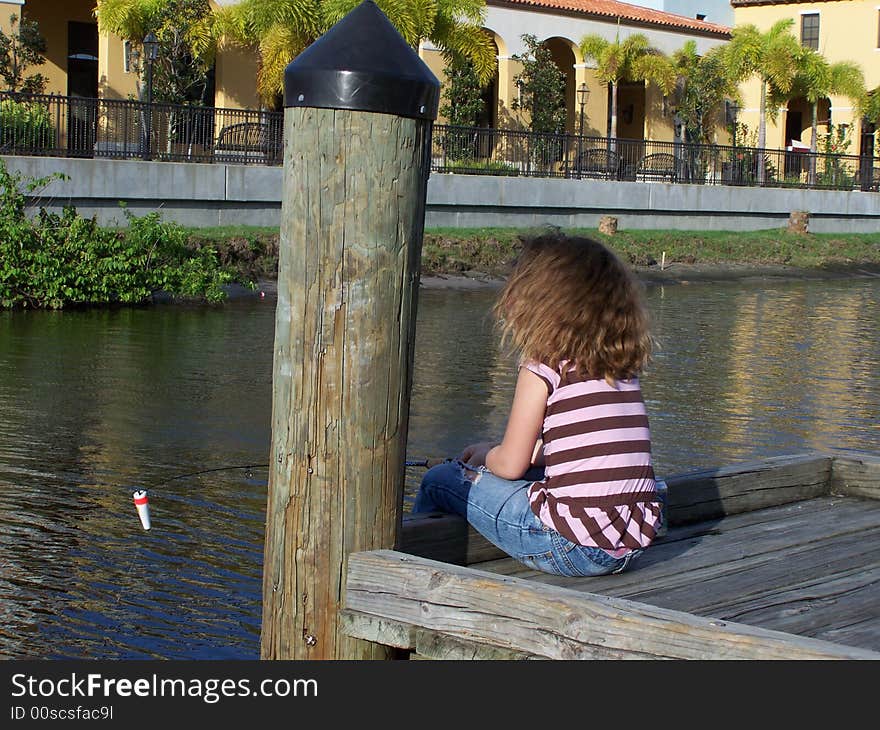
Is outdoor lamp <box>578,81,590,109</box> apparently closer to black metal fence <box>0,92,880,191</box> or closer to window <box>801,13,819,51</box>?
black metal fence <box>0,92,880,191</box>

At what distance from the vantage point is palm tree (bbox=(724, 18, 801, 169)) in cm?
3856

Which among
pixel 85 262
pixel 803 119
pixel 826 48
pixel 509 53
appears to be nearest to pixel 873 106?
pixel 803 119

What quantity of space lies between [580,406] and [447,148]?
23.0 metres

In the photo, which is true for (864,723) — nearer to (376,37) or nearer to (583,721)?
(583,721)

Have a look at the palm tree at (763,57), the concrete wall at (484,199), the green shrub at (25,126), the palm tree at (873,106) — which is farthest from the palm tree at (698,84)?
the green shrub at (25,126)

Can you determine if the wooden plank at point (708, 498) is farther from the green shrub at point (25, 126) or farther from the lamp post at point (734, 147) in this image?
the lamp post at point (734, 147)

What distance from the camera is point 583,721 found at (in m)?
3.33

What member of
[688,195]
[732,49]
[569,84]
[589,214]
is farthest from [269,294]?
[732,49]

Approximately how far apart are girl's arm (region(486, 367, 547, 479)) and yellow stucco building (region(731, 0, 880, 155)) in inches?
1679

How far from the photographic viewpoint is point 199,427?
34.3 ft

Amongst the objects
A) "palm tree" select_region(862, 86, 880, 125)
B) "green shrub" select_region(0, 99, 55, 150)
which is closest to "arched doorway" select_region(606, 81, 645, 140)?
"palm tree" select_region(862, 86, 880, 125)

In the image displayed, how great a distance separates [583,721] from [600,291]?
1.30 meters

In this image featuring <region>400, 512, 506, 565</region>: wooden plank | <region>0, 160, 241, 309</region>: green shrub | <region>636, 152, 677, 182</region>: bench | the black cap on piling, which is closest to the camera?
the black cap on piling

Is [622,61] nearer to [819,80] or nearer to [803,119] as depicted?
[819,80]
